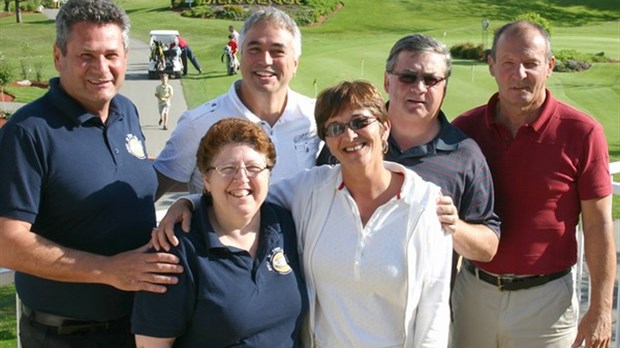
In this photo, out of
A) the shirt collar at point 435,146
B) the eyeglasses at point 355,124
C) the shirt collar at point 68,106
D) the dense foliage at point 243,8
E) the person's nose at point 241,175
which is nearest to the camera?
the person's nose at point 241,175

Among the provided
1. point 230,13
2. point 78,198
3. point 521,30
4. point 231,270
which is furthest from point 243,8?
point 231,270

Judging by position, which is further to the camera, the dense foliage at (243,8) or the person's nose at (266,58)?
the dense foliage at (243,8)

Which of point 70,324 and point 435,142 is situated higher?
point 435,142

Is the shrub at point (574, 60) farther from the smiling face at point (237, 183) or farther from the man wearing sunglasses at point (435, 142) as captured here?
the smiling face at point (237, 183)

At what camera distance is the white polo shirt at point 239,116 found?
3822 mm

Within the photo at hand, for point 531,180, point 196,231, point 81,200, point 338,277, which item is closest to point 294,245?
point 338,277

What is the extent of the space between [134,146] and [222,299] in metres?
0.93

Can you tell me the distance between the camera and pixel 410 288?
2.97 m

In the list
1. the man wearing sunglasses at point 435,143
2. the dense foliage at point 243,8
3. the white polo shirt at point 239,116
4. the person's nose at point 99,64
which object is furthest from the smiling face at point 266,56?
the dense foliage at point 243,8

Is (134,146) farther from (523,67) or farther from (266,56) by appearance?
(523,67)

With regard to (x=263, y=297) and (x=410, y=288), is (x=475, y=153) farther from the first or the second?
(x=263, y=297)

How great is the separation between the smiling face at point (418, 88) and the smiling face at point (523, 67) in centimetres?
41

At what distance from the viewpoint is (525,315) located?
3885mm

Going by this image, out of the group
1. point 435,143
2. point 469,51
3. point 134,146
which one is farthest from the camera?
point 469,51
